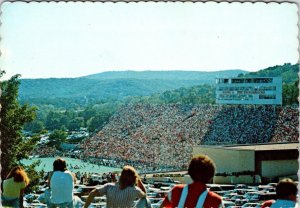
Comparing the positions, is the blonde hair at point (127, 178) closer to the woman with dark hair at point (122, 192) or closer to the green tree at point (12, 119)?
the woman with dark hair at point (122, 192)

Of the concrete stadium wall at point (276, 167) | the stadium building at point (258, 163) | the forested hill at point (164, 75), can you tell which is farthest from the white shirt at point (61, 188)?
the forested hill at point (164, 75)

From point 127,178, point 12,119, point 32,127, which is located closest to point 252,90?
point 32,127

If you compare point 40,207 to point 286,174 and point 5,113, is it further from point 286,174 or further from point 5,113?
point 286,174

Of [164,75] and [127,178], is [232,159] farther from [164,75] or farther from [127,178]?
[164,75]

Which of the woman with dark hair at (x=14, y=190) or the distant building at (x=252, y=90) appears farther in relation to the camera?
the distant building at (x=252, y=90)

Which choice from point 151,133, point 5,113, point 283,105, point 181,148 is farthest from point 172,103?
point 5,113

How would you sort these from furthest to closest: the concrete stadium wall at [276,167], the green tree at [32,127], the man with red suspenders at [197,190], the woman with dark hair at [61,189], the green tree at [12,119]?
1. the concrete stadium wall at [276,167]
2. the green tree at [32,127]
3. the green tree at [12,119]
4. the woman with dark hair at [61,189]
5. the man with red suspenders at [197,190]

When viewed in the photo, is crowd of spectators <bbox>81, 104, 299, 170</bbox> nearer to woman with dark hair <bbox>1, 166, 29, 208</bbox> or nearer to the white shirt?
woman with dark hair <bbox>1, 166, 29, 208</bbox>
